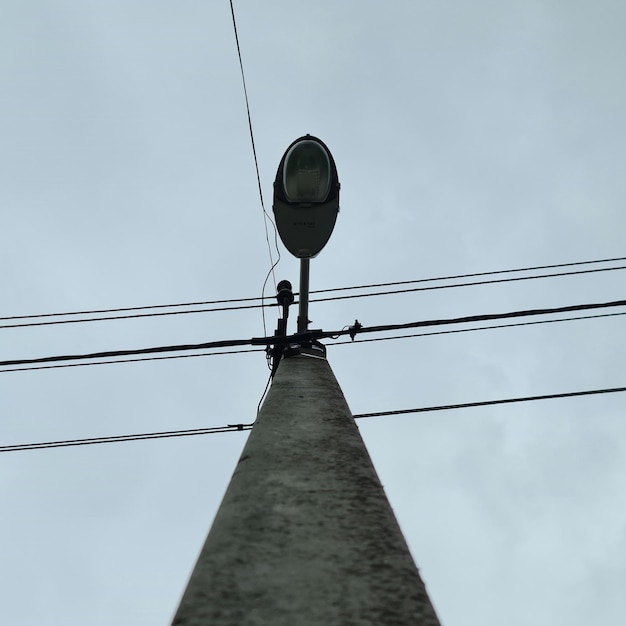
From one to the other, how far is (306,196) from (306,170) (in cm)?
18

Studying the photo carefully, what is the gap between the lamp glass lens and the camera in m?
3.77

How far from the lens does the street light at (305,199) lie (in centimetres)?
378

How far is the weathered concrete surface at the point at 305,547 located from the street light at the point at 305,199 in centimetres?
209

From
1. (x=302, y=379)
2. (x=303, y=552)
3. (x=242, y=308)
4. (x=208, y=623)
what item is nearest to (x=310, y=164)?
(x=302, y=379)

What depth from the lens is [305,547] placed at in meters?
1.39

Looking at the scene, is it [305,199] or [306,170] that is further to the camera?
[305,199]

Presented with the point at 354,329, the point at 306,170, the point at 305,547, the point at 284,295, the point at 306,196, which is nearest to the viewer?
the point at 305,547

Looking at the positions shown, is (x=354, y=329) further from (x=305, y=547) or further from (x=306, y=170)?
(x=305, y=547)

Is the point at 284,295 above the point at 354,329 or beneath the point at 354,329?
above

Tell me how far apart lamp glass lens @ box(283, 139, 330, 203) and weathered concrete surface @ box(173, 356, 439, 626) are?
6.82 feet

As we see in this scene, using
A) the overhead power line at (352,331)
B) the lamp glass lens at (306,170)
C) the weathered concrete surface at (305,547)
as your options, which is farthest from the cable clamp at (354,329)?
the weathered concrete surface at (305,547)

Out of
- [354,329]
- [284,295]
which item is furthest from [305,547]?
[284,295]

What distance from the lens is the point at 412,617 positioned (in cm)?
116

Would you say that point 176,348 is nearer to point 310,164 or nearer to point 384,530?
point 310,164
